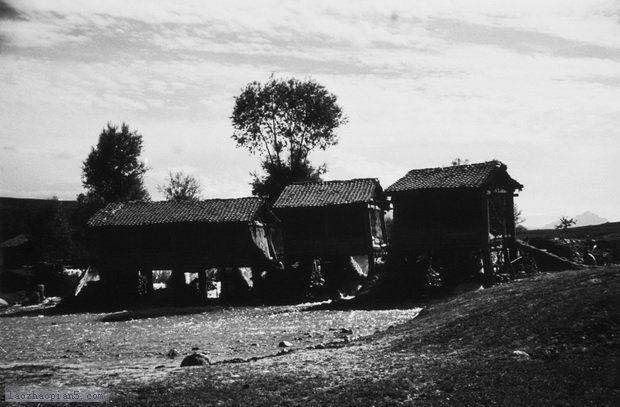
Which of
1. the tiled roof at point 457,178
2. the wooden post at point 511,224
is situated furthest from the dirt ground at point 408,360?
the wooden post at point 511,224

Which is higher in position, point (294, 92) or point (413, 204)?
point (294, 92)

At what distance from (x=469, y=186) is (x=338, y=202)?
25.9 ft

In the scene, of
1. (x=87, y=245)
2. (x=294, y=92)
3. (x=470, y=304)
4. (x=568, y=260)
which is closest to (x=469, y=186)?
(x=568, y=260)

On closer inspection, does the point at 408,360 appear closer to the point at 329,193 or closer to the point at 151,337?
the point at 151,337

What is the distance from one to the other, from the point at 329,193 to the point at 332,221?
182 cm

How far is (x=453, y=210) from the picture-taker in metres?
32.4

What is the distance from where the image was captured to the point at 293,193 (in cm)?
3806

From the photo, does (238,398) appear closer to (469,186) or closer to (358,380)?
(358,380)

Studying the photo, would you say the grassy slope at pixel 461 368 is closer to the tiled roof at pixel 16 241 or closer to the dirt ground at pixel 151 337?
the dirt ground at pixel 151 337

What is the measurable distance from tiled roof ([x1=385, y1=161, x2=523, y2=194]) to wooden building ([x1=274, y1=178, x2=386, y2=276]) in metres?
2.95

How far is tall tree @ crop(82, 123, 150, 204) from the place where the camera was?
61.4 meters

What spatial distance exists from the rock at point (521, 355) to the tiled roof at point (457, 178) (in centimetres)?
2001

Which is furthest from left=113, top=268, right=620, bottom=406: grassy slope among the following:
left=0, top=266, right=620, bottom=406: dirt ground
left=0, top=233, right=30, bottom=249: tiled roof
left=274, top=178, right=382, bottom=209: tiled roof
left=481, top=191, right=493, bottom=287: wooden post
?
left=0, top=233, right=30, bottom=249: tiled roof

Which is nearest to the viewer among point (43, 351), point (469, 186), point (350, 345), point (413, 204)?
point (350, 345)
